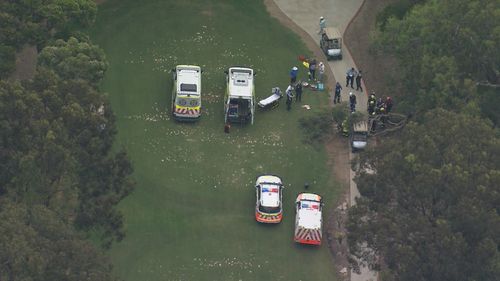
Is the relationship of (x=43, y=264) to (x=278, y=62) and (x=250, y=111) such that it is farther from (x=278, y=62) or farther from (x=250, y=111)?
(x=278, y=62)

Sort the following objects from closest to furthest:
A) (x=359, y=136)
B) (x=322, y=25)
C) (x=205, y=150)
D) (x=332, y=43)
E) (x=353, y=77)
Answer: (x=205, y=150) → (x=359, y=136) → (x=353, y=77) → (x=332, y=43) → (x=322, y=25)

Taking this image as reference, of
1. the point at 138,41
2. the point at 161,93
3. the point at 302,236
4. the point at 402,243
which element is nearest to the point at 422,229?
the point at 402,243

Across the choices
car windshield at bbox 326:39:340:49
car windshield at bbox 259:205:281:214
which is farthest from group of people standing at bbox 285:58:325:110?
car windshield at bbox 259:205:281:214

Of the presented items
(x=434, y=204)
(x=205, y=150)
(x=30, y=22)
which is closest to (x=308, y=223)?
(x=434, y=204)

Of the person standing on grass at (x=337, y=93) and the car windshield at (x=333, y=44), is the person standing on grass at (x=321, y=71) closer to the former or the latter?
the person standing on grass at (x=337, y=93)

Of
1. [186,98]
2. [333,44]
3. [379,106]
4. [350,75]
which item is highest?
[333,44]

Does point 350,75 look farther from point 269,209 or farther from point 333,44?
point 269,209

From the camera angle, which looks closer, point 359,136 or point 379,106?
point 359,136
